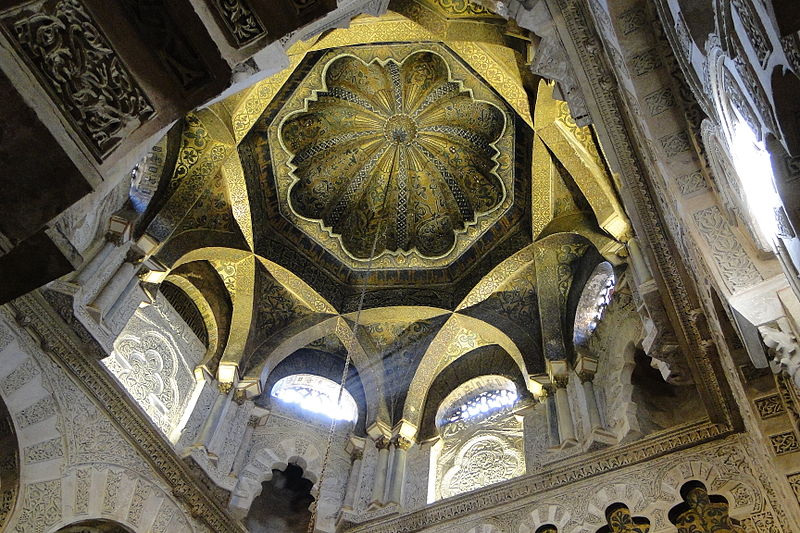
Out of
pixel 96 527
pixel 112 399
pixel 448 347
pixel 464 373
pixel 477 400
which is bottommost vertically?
pixel 96 527

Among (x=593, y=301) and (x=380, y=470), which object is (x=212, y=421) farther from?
(x=593, y=301)

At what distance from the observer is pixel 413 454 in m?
9.49

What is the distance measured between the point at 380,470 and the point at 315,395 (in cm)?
159

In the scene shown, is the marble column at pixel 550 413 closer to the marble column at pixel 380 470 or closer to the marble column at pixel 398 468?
the marble column at pixel 398 468

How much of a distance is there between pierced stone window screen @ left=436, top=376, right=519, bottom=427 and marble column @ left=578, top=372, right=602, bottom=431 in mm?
1131

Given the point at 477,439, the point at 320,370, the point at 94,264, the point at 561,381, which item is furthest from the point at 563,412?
the point at 94,264

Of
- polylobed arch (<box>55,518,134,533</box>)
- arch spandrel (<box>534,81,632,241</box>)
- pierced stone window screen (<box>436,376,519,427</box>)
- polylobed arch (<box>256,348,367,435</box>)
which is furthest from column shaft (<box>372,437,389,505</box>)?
arch spandrel (<box>534,81,632,241</box>)

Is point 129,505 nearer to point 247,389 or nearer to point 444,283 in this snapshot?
point 247,389

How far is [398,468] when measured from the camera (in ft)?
30.2

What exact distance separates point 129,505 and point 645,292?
5.35m

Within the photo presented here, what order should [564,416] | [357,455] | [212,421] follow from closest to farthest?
1. [564,416]
2. [212,421]
3. [357,455]

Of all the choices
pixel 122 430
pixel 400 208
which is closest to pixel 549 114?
pixel 400 208

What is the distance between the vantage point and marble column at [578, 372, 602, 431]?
7966 mm

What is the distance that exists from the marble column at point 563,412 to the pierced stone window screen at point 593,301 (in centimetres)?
51
